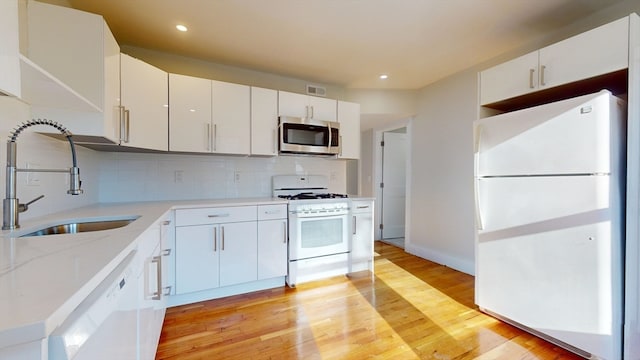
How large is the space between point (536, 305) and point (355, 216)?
5.65 ft

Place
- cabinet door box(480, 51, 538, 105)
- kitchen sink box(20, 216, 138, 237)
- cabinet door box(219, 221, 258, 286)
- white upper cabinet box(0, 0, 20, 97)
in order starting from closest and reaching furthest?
white upper cabinet box(0, 0, 20, 97), kitchen sink box(20, 216, 138, 237), cabinet door box(480, 51, 538, 105), cabinet door box(219, 221, 258, 286)

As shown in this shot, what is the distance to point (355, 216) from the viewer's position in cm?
308

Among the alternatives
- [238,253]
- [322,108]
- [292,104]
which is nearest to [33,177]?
[238,253]

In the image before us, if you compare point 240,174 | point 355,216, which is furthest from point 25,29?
point 355,216

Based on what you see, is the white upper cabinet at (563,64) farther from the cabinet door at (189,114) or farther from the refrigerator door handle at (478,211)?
the cabinet door at (189,114)

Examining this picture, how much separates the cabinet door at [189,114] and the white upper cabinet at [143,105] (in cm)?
6

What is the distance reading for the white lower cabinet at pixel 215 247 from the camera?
2271 millimetres

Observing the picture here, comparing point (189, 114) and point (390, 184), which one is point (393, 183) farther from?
point (189, 114)

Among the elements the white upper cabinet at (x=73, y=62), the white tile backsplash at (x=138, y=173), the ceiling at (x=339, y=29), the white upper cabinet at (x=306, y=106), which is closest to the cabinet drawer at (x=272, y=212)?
the white tile backsplash at (x=138, y=173)

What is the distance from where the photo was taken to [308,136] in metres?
3.02

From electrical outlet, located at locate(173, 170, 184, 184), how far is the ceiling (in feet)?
4.05

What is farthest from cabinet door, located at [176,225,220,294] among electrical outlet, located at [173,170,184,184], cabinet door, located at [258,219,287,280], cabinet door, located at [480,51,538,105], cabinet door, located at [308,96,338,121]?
cabinet door, located at [480,51,538,105]

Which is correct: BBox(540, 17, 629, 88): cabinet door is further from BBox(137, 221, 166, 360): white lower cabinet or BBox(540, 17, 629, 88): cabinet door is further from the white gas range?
BBox(137, 221, 166, 360): white lower cabinet

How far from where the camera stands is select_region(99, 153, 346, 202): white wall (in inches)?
99.4
